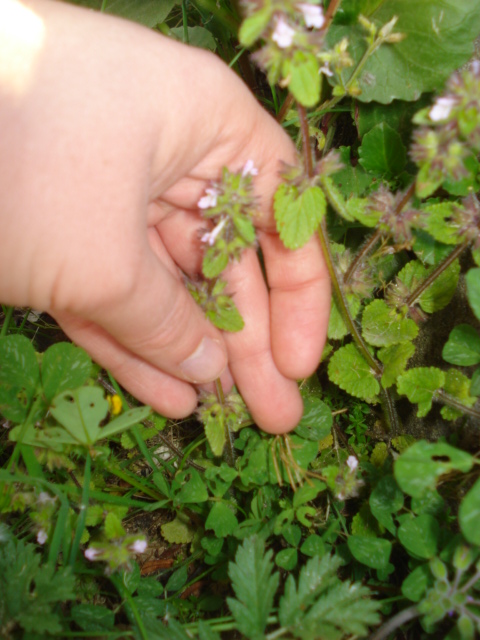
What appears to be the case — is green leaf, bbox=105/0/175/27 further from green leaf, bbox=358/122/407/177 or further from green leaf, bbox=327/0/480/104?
green leaf, bbox=358/122/407/177

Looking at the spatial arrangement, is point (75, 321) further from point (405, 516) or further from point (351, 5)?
point (351, 5)

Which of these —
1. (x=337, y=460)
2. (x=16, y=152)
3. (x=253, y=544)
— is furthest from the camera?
(x=337, y=460)

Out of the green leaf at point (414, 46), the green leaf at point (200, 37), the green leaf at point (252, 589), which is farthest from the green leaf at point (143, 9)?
the green leaf at point (252, 589)

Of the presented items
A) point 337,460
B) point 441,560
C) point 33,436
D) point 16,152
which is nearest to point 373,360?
point 337,460

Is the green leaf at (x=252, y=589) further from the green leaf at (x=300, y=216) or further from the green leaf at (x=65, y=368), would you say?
the green leaf at (x=300, y=216)

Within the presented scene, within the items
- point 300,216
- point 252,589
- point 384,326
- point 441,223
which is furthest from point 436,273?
point 252,589

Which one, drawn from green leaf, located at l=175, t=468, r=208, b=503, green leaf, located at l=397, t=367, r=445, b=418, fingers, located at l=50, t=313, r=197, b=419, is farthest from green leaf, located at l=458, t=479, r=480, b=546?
fingers, located at l=50, t=313, r=197, b=419
